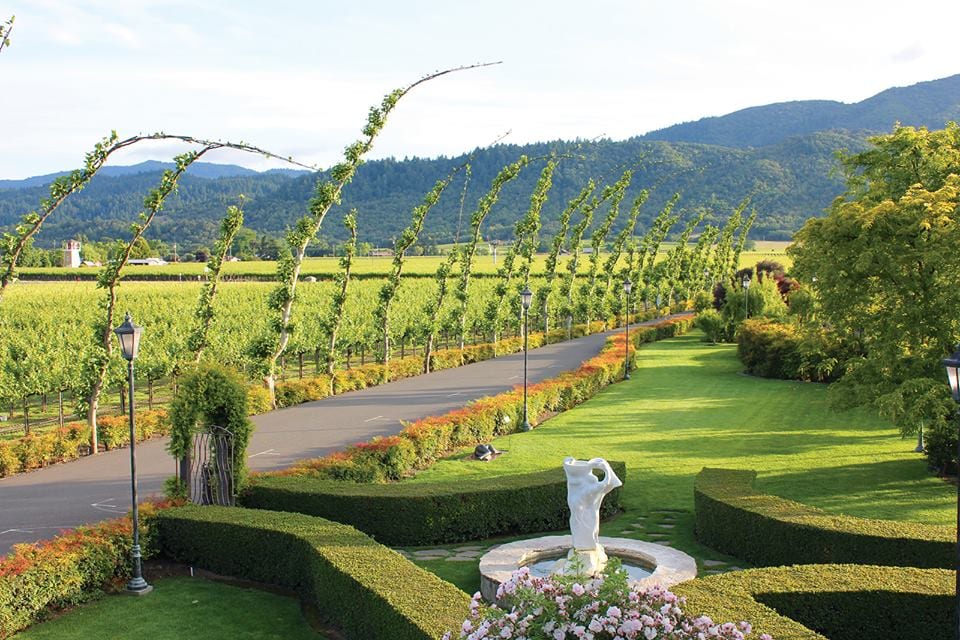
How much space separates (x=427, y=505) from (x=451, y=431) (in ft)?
20.4

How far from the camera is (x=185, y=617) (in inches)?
417

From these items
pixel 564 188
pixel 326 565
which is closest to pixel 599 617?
pixel 326 565

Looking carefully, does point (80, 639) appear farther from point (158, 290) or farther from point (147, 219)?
point (158, 290)

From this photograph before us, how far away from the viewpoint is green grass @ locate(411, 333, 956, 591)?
49.3 ft

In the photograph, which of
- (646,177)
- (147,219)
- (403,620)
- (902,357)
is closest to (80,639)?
(403,620)

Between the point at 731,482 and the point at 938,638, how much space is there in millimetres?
5269

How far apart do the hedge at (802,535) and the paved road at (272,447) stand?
29.1ft

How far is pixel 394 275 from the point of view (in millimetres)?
32031

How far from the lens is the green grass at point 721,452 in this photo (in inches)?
591

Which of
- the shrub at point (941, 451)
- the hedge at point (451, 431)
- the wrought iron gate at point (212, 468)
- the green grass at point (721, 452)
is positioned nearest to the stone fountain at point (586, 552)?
the green grass at point (721, 452)

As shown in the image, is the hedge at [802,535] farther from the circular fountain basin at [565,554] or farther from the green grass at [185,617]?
the green grass at [185,617]

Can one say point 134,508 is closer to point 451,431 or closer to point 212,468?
point 212,468

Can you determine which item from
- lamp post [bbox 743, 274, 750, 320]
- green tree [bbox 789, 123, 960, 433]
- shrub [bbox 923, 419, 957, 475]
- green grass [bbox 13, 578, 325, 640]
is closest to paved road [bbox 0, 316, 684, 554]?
green grass [bbox 13, 578, 325, 640]

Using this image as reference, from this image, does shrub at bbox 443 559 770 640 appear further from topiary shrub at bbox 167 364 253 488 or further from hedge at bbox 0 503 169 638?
topiary shrub at bbox 167 364 253 488
